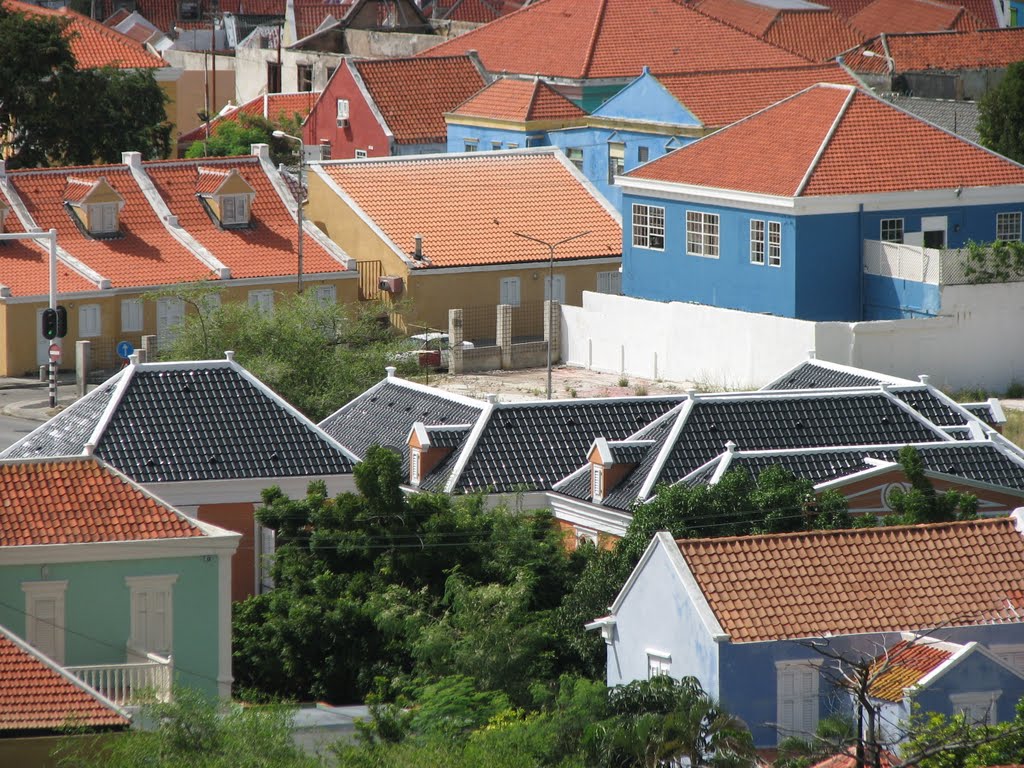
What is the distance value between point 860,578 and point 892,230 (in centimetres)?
2922

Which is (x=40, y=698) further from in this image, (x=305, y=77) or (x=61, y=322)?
(x=305, y=77)

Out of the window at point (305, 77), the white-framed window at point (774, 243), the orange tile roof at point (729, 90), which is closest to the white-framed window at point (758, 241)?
the white-framed window at point (774, 243)

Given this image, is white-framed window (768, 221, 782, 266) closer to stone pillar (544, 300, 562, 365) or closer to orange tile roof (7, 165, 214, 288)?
stone pillar (544, 300, 562, 365)

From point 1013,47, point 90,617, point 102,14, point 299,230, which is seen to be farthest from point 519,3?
point 90,617

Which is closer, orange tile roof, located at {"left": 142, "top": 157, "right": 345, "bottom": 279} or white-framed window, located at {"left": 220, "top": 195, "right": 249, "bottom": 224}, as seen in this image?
orange tile roof, located at {"left": 142, "top": 157, "right": 345, "bottom": 279}

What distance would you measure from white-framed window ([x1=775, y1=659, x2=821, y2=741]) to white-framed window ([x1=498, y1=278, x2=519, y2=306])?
3847 centimetres

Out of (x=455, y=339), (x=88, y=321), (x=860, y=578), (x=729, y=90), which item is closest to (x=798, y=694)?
(x=860, y=578)

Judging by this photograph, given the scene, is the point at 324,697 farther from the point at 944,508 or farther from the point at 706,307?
the point at 706,307

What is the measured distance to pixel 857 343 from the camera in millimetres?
54781

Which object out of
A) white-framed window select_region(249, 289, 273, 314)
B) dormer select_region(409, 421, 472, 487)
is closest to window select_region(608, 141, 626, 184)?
white-framed window select_region(249, 289, 273, 314)

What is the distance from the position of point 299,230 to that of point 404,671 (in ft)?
101

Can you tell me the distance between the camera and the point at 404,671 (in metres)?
34.8

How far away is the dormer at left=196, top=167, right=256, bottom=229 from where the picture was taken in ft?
218

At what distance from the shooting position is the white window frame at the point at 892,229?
58281mm
